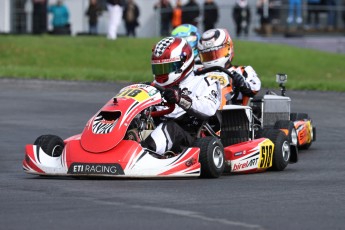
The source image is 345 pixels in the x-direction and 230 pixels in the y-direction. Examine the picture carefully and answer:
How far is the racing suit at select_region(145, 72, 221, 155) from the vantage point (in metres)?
9.74

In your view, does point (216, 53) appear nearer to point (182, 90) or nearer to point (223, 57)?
point (223, 57)

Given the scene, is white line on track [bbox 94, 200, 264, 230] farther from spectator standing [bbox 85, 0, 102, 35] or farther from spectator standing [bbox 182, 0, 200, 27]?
spectator standing [bbox 85, 0, 102, 35]

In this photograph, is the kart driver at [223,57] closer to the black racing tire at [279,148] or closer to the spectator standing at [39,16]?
the black racing tire at [279,148]

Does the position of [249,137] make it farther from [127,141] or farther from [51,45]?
[51,45]

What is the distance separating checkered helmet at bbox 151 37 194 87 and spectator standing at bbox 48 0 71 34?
72.2 ft

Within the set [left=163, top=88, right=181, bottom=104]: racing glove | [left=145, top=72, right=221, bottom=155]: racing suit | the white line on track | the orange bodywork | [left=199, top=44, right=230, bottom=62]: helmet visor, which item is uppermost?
[left=199, top=44, right=230, bottom=62]: helmet visor

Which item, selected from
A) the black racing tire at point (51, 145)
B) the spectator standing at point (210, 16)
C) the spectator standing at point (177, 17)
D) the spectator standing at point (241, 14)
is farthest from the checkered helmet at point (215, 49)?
the spectator standing at point (241, 14)

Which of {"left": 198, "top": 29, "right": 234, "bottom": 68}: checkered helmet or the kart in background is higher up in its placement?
{"left": 198, "top": 29, "right": 234, "bottom": 68}: checkered helmet

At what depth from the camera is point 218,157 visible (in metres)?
9.73

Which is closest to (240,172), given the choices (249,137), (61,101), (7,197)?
(249,137)

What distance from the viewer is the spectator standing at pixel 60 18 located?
3206cm

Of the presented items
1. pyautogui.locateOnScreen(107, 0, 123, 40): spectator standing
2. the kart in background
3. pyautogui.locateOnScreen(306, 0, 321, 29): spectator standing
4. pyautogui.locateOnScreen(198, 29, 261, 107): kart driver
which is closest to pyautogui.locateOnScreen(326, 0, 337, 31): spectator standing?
pyautogui.locateOnScreen(306, 0, 321, 29): spectator standing

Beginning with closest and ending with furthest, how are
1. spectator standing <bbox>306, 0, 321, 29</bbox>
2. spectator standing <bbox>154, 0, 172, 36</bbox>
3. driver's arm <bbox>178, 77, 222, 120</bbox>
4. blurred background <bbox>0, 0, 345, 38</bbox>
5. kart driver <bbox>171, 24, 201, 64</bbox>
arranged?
driver's arm <bbox>178, 77, 222, 120</bbox>, kart driver <bbox>171, 24, 201, 64</bbox>, blurred background <bbox>0, 0, 345, 38</bbox>, spectator standing <bbox>306, 0, 321, 29</bbox>, spectator standing <bbox>154, 0, 172, 36</bbox>

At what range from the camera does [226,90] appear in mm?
11617
